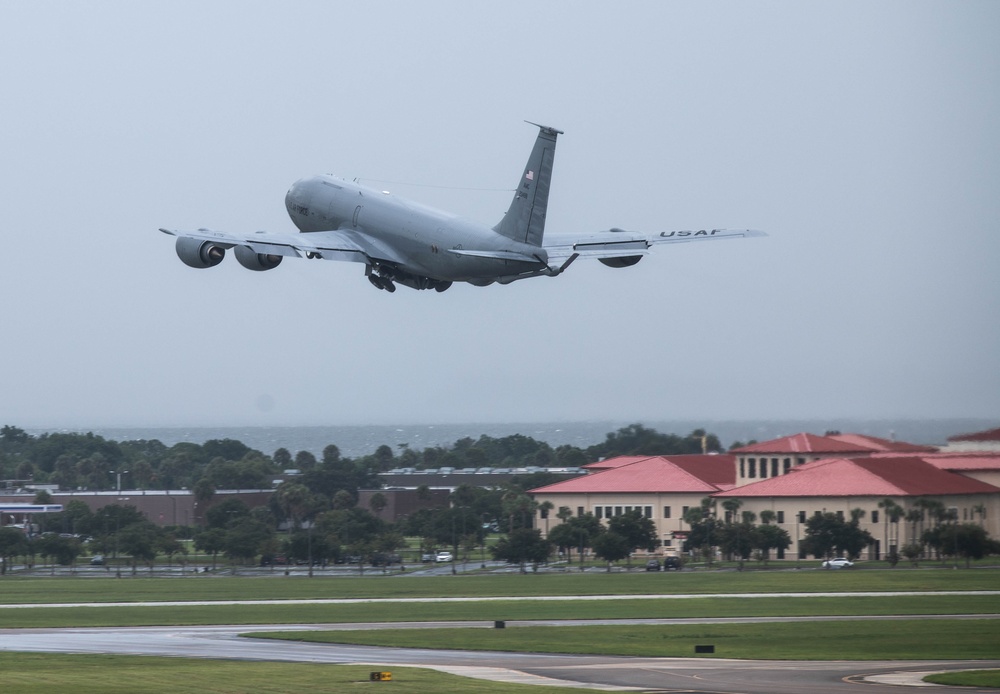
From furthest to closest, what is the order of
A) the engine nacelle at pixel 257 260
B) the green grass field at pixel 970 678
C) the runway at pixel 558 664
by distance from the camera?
the engine nacelle at pixel 257 260
the runway at pixel 558 664
the green grass field at pixel 970 678

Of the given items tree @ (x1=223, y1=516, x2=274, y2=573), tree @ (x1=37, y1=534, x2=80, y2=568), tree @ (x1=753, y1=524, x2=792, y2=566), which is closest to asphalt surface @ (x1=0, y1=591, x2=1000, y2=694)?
tree @ (x1=753, y1=524, x2=792, y2=566)

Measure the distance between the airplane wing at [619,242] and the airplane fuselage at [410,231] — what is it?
1.58 meters

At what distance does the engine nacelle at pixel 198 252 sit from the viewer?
70938 millimetres

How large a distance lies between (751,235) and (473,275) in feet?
42.2

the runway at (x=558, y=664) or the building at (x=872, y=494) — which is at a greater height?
the building at (x=872, y=494)

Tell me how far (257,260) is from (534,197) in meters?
14.2

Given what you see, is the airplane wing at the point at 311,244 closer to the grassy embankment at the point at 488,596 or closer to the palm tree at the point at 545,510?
the grassy embankment at the point at 488,596

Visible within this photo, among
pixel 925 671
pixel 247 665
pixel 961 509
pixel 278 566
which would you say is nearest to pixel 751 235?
pixel 925 671

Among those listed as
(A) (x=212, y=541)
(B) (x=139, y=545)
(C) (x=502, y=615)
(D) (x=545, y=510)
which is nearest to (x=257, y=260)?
(C) (x=502, y=615)

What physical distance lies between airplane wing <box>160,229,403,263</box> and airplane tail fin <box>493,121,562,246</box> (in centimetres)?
801

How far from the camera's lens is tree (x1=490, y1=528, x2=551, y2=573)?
148750mm

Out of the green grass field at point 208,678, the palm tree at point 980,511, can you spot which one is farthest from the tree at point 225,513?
the green grass field at point 208,678

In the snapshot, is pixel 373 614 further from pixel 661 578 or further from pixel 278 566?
pixel 278 566

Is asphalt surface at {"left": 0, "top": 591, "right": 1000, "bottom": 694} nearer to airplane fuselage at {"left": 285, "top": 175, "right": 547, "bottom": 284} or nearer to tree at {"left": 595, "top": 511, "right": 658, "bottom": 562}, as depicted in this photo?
airplane fuselage at {"left": 285, "top": 175, "right": 547, "bottom": 284}
